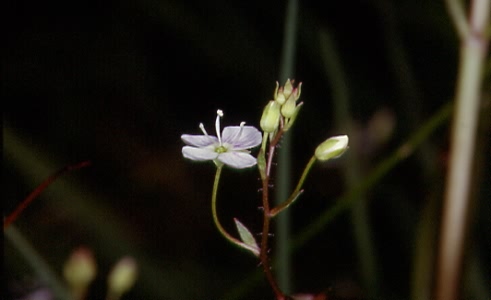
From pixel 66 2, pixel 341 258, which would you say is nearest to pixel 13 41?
pixel 66 2

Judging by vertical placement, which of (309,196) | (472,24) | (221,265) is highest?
(309,196)

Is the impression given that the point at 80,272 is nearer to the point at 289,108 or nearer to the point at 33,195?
the point at 33,195

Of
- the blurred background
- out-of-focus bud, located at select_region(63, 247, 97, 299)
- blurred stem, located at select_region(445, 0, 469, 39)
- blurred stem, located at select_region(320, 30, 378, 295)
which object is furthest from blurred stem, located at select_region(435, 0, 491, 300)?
the blurred background

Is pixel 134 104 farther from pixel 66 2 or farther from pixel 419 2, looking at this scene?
pixel 419 2

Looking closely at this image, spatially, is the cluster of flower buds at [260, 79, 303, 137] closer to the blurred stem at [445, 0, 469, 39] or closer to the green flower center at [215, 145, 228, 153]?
the green flower center at [215, 145, 228, 153]

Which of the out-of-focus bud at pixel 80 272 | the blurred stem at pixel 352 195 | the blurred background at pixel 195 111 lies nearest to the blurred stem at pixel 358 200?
the blurred stem at pixel 352 195

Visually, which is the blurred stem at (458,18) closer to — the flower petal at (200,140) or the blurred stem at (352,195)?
the blurred stem at (352,195)
